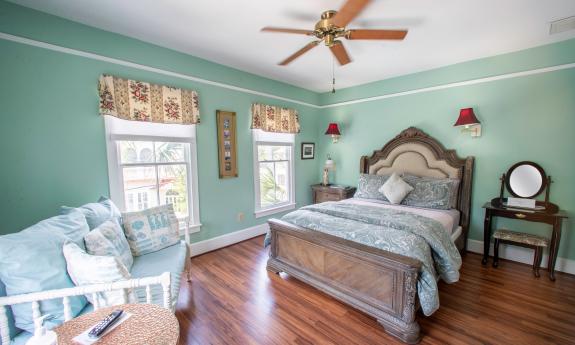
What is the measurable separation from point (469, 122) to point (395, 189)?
1.23 m

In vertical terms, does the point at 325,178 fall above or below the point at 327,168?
below

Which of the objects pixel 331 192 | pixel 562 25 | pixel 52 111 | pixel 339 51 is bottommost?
pixel 331 192

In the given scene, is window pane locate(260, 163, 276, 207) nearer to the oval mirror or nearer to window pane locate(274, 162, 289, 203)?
window pane locate(274, 162, 289, 203)

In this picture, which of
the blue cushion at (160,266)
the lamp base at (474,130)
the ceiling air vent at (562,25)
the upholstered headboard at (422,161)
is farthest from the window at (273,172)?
the ceiling air vent at (562,25)

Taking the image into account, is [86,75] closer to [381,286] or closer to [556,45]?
[381,286]

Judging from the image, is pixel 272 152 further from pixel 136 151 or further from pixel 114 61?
pixel 114 61

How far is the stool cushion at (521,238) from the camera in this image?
2.60m

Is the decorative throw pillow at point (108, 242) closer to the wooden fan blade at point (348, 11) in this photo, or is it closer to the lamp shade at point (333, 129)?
the wooden fan blade at point (348, 11)

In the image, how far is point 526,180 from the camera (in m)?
2.86

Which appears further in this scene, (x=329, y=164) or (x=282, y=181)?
(x=329, y=164)

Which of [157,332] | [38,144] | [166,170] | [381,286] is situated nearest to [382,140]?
[381,286]

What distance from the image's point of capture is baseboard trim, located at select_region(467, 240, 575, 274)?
270 cm

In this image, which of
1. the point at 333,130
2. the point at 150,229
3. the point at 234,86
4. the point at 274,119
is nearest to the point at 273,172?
the point at 274,119

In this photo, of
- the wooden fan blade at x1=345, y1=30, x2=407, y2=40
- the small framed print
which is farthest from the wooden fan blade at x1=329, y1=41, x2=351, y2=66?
the small framed print
